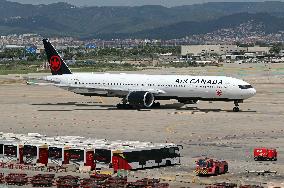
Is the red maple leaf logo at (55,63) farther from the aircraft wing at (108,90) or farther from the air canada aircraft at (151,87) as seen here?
the aircraft wing at (108,90)

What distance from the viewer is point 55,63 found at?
122 meters

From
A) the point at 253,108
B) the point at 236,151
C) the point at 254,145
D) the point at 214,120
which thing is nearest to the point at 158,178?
the point at 236,151

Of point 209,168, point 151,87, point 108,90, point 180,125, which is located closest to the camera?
point 209,168

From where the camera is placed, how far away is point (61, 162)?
62781 millimetres

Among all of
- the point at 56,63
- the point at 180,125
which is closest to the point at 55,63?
the point at 56,63

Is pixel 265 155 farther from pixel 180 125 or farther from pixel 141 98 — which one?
pixel 141 98

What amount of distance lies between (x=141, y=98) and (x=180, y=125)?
1751 cm

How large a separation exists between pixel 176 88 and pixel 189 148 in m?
34.8

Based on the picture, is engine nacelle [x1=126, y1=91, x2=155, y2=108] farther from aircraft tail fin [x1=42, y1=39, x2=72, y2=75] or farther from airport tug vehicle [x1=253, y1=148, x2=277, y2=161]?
airport tug vehicle [x1=253, y1=148, x2=277, y2=161]

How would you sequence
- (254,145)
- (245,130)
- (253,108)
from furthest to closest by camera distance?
(253,108), (245,130), (254,145)

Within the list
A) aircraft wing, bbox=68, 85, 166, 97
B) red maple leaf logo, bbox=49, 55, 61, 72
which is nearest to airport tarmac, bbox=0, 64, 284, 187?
aircraft wing, bbox=68, 85, 166, 97

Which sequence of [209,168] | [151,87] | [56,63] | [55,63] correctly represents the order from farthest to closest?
[55,63] → [56,63] → [151,87] → [209,168]

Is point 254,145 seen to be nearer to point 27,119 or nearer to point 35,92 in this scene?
point 27,119

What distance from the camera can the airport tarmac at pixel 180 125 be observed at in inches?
2457
